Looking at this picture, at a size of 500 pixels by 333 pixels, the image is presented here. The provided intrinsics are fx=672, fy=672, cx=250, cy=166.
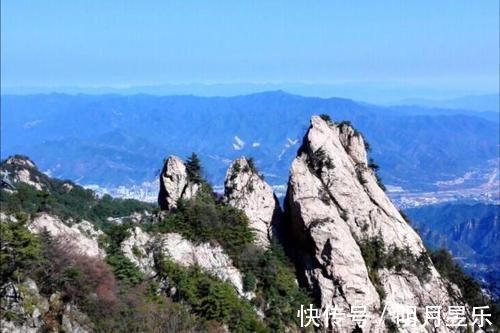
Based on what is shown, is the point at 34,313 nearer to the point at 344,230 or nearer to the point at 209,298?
the point at 209,298

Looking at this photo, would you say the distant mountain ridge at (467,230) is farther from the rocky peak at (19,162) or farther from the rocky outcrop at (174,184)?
the rocky outcrop at (174,184)

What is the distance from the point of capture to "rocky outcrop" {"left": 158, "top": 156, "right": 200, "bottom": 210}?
30.9 m

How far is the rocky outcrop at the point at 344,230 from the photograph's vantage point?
28094 millimetres

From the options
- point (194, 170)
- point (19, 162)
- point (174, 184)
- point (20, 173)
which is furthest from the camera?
point (19, 162)

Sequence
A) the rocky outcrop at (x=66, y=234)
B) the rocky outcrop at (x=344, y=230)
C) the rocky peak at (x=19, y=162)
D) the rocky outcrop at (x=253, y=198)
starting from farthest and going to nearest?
the rocky peak at (x=19, y=162)
the rocky outcrop at (x=253, y=198)
the rocky outcrop at (x=344, y=230)
the rocky outcrop at (x=66, y=234)

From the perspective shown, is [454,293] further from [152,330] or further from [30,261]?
[30,261]

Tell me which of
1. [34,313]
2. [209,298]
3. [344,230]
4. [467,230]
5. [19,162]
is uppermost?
[467,230]

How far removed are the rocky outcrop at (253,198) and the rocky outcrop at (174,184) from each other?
1.83 meters

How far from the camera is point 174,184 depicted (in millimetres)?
31031

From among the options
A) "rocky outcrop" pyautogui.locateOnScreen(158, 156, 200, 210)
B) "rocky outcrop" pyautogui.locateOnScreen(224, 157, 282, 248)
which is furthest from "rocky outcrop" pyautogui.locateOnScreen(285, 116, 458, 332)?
"rocky outcrop" pyautogui.locateOnScreen(158, 156, 200, 210)

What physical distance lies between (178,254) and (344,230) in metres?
7.38

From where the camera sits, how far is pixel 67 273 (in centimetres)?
1994

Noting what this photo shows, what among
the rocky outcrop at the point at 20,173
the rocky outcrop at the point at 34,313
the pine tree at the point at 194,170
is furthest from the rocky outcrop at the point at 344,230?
the rocky outcrop at the point at 20,173

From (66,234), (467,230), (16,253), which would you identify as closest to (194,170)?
(66,234)
